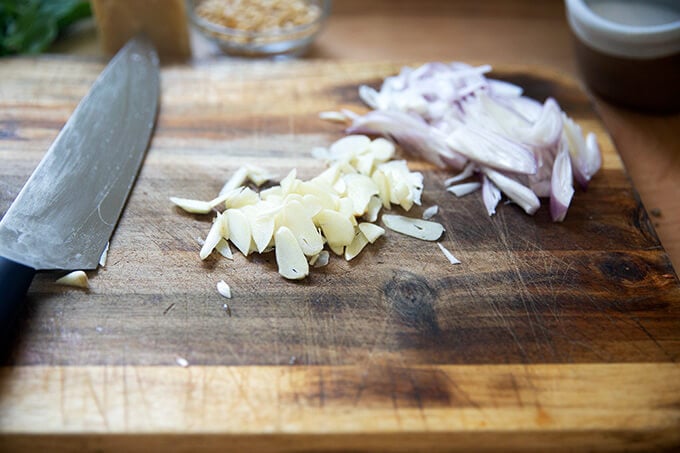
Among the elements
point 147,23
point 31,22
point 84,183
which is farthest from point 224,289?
point 31,22

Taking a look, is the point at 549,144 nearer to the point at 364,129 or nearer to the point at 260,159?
the point at 364,129

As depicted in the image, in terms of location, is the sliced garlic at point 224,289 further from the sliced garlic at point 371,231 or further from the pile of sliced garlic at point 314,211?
the sliced garlic at point 371,231

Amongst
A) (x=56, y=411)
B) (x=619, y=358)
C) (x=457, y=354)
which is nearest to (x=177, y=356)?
(x=56, y=411)

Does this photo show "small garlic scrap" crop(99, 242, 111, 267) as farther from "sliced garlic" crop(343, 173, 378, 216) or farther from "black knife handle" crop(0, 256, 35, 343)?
"sliced garlic" crop(343, 173, 378, 216)

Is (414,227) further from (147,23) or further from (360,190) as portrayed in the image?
(147,23)

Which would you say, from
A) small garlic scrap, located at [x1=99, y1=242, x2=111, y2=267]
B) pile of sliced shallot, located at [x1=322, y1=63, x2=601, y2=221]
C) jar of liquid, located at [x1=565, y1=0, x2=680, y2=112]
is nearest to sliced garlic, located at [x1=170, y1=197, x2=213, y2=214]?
small garlic scrap, located at [x1=99, y1=242, x2=111, y2=267]
